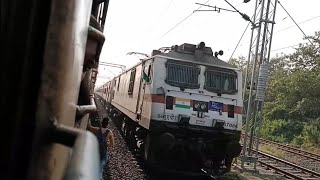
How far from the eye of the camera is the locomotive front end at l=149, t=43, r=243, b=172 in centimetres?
921

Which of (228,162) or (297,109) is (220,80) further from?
(297,109)

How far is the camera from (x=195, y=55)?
10078mm

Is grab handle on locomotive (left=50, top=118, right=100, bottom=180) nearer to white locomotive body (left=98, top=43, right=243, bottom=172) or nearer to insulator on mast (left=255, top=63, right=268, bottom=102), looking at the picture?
white locomotive body (left=98, top=43, right=243, bottom=172)

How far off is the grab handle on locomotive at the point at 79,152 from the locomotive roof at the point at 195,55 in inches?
345

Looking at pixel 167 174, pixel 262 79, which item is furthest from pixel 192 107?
pixel 262 79

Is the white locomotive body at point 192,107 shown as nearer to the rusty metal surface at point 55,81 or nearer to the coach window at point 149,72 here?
the coach window at point 149,72

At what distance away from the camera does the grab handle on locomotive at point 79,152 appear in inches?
35.7

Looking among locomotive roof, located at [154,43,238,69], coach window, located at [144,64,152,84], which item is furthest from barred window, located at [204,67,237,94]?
coach window, located at [144,64,152,84]

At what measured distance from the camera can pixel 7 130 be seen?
3.20 ft

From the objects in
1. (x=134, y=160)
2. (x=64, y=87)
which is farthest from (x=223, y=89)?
(x=64, y=87)

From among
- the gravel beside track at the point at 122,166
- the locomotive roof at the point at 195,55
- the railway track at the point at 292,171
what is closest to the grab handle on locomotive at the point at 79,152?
the gravel beside track at the point at 122,166

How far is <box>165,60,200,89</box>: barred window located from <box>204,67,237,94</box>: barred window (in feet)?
0.92

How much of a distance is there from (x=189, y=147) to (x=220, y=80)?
1.76m

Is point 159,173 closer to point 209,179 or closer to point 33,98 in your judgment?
point 209,179
